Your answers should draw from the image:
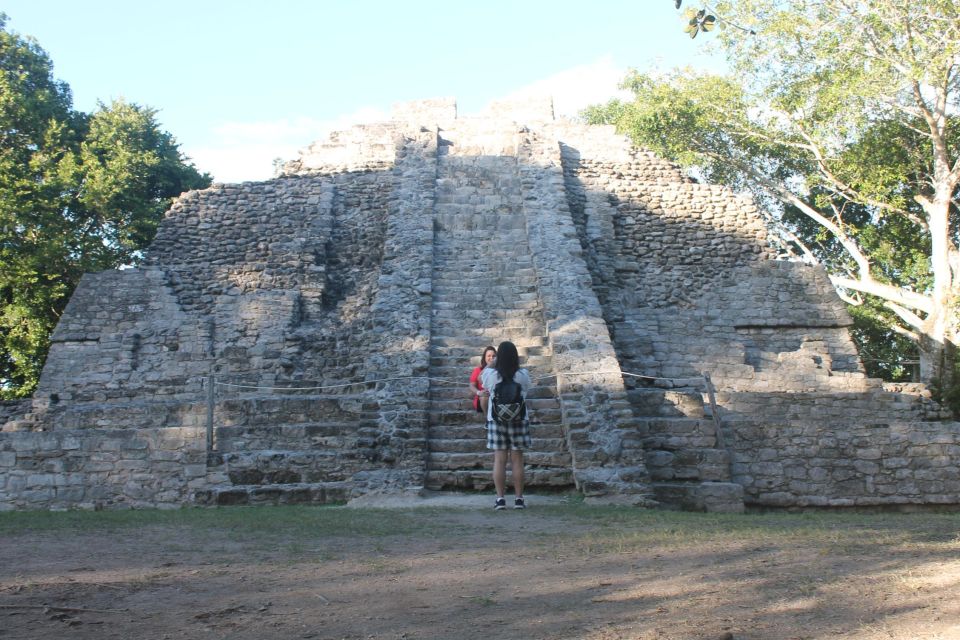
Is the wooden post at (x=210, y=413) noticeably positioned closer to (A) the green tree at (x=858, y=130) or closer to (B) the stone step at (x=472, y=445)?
(B) the stone step at (x=472, y=445)

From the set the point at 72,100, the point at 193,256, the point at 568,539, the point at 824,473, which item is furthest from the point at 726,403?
the point at 72,100

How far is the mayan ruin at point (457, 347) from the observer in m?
8.81

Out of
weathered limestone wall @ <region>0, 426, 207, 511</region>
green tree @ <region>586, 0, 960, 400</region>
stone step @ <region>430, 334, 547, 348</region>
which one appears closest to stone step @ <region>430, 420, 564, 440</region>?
stone step @ <region>430, 334, 547, 348</region>

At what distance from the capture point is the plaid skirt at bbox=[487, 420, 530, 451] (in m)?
7.45

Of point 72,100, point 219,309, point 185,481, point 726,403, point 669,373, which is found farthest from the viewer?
point 72,100

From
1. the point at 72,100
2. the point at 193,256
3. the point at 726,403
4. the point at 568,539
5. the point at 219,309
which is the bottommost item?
the point at 568,539

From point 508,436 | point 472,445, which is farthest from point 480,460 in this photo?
point 508,436

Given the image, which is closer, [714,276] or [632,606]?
[632,606]

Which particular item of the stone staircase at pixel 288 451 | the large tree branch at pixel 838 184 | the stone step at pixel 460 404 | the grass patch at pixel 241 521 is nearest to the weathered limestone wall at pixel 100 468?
the stone staircase at pixel 288 451

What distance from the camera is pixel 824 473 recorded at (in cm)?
910

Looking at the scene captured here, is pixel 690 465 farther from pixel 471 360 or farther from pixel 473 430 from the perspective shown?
pixel 471 360

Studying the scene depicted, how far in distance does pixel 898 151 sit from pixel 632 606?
1794 cm

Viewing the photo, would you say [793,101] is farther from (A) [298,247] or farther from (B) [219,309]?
(B) [219,309]

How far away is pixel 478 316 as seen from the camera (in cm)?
1145
